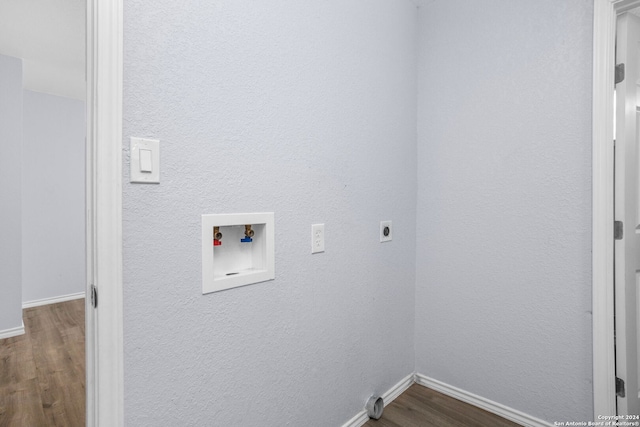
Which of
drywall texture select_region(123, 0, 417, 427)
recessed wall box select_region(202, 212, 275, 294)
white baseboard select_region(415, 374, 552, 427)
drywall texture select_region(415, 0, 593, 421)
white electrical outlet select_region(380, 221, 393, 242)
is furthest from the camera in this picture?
white electrical outlet select_region(380, 221, 393, 242)

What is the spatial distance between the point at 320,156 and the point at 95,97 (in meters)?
0.85

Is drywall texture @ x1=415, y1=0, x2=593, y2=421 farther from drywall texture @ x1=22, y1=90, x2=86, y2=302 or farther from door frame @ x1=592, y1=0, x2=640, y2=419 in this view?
drywall texture @ x1=22, y1=90, x2=86, y2=302

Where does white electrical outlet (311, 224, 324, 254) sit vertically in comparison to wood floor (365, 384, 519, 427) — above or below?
above

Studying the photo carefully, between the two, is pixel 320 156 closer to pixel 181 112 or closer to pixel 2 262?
pixel 181 112

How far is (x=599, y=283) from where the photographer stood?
1488mm

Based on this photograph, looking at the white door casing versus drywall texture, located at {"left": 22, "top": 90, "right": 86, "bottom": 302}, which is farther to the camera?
drywall texture, located at {"left": 22, "top": 90, "right": 86, "bottom": 302}

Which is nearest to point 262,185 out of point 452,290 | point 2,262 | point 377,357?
point 377,357

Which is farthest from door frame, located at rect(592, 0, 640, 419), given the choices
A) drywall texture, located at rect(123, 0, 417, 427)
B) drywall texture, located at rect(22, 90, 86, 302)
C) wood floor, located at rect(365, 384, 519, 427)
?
drywall texture, located at rect(22, 90, 86, 302)

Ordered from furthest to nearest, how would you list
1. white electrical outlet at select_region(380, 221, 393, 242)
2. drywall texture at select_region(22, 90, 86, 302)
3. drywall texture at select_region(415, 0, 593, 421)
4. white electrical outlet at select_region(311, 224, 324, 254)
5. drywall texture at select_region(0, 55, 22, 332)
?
drywall texture at select_region(22, 90, 86, 302)
drywall texture at select_region(0, 55, 22, 332)
white electrical outlet at select_region(380, 221, 393, 242)
drywall texture at select_region(415, 0, 593, 421)
white electrical outlet at select_region(311, 224, 324, 254)

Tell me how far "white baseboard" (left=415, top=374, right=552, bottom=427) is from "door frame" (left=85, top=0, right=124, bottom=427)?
1.78 m

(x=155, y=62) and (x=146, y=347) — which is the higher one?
(x=155, y=62)

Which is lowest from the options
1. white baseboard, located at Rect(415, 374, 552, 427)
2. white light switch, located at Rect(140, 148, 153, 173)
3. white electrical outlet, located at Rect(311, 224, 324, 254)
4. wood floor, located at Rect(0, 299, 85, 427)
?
wood floor, located at Rect(0, 299, 85, 427)

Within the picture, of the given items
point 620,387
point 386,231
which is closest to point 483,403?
point 620,387

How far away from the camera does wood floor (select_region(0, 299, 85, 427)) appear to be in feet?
6.07
